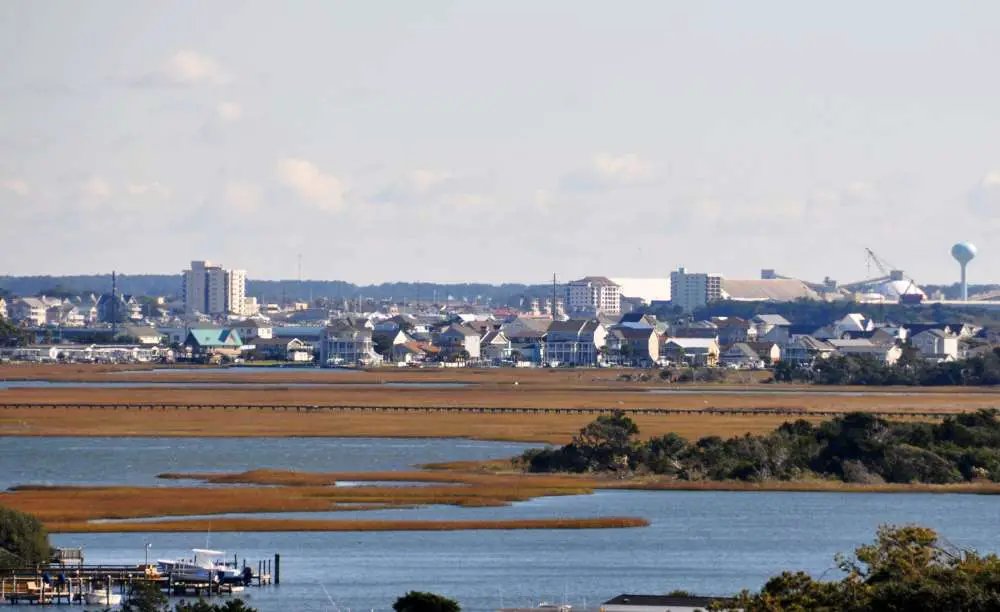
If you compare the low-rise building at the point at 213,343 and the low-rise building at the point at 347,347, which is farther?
the low-rise building at the point at 213,343

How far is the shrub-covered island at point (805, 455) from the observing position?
203ft

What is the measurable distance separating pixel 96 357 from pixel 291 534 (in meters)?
141

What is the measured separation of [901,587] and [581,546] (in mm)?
21496

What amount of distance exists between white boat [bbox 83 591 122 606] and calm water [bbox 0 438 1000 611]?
2.62 metres

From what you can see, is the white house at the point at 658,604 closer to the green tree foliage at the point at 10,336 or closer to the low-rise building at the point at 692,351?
the low-rise building at the point at 692,351

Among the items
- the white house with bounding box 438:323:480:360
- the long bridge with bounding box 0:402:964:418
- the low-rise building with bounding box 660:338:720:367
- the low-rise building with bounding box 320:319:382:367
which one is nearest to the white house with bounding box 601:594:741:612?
the long bridge with bounding box 0:402:964:418

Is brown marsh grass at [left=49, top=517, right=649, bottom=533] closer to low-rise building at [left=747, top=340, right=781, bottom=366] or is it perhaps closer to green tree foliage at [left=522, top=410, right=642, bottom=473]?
green tree foliage at [left=522, top=410, right=642, bottom=473]

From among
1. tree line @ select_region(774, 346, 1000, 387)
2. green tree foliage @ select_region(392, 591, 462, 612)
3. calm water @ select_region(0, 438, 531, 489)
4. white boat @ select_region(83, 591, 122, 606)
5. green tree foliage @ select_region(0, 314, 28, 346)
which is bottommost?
white boat @ select_region(83, 591, 122, 606)

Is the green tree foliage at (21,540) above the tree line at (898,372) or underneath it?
underneath

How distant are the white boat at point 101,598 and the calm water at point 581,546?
8.60 feet

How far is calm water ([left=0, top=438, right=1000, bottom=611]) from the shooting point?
39.1 metres

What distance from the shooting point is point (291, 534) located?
157 feet

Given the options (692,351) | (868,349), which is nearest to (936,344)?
(868,349)

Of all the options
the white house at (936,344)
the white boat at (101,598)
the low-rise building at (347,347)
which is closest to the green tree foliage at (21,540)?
the white boat at (101,598)
